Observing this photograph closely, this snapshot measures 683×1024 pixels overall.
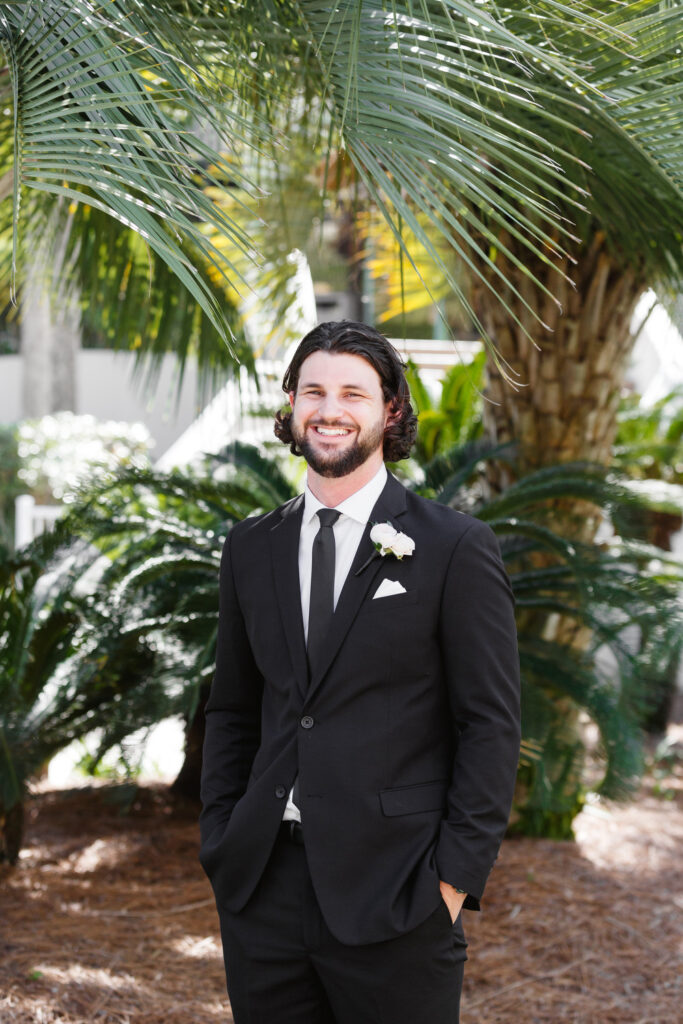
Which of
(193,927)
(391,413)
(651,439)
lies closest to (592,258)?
(391,413)

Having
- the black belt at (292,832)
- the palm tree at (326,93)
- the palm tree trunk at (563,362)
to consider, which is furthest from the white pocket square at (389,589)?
the palm tree trunk at (563,362)

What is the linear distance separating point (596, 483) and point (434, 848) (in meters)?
2.63

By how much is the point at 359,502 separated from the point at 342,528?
0.07 metres

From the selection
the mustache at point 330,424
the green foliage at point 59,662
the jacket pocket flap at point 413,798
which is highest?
the mustache at point 330,424

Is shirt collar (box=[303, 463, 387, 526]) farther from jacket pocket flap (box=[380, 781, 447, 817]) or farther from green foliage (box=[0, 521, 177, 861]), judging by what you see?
green foliage (box=[0, 521, 177, 861])

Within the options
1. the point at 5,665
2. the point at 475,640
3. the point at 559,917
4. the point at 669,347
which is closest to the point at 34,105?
the point at 475,640

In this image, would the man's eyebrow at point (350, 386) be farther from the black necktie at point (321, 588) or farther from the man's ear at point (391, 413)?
the black necktie at point (321, 588)

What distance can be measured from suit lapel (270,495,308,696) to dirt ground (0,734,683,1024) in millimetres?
1720

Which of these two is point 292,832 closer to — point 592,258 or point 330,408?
point 330,408

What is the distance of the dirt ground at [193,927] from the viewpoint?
3.49 metres

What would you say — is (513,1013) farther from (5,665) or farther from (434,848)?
(5,665)

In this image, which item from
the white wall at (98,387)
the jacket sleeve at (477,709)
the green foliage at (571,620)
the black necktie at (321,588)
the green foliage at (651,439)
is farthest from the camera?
the white wall at (98,387)

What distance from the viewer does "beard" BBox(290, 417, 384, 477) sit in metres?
2.27

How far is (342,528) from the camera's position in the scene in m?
2.36
